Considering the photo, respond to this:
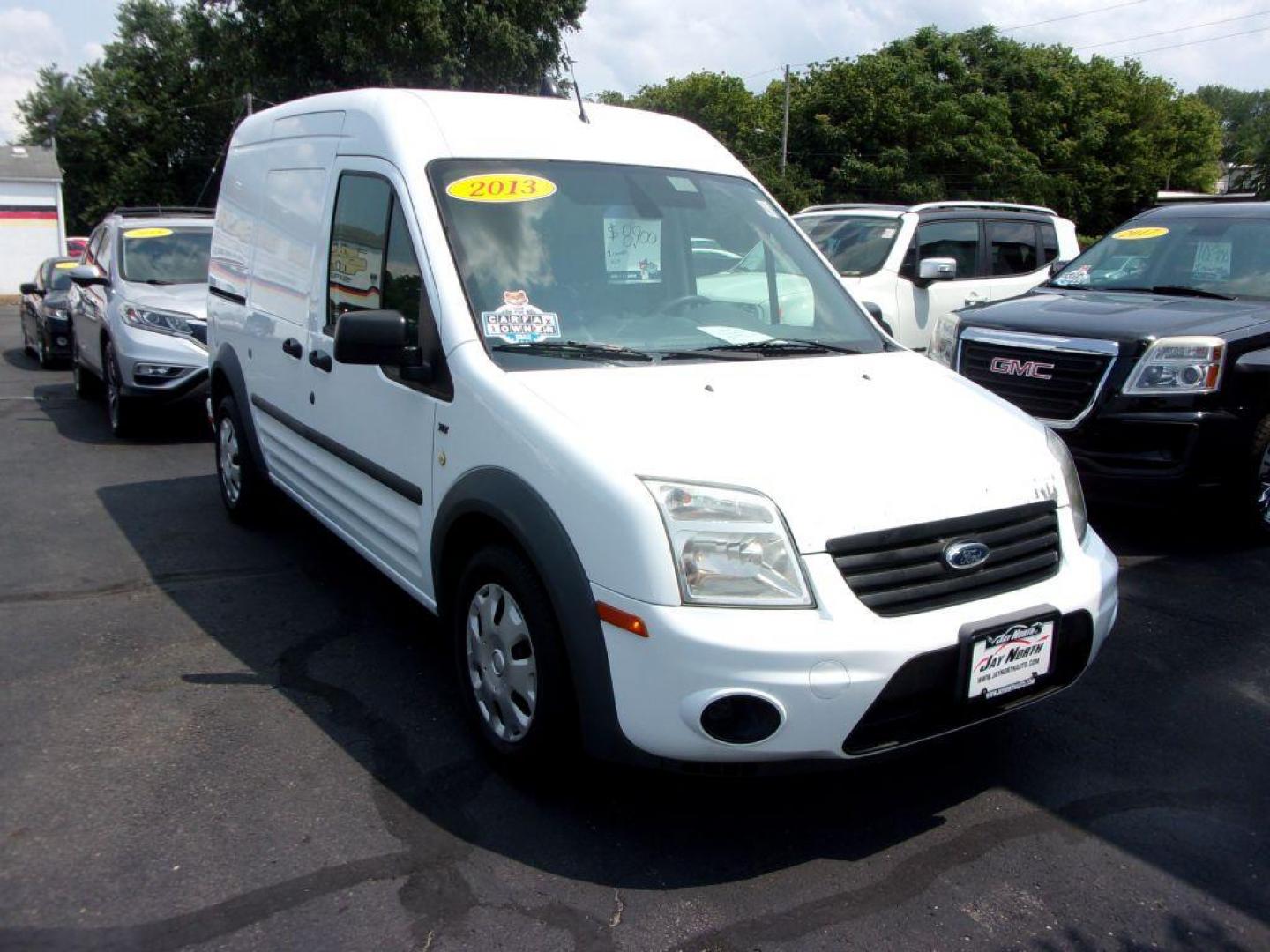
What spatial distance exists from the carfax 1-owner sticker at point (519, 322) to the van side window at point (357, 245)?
2.27 ft

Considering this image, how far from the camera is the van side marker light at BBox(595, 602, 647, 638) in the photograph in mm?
2770

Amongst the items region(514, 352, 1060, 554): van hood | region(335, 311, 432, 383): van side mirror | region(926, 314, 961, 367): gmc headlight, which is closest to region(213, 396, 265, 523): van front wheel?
region(335, 311, 432, 383): van side mirror

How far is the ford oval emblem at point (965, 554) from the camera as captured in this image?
2.96 m

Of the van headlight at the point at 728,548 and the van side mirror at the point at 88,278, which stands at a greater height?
the van side mirror at the point at 88,278

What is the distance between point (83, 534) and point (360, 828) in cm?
394

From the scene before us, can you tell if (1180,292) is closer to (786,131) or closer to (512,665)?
(512,665)

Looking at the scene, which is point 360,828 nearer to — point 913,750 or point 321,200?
point 913,750

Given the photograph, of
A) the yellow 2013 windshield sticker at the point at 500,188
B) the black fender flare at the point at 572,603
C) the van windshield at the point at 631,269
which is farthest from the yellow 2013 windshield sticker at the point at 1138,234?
the black fender flare at the point at 572,603

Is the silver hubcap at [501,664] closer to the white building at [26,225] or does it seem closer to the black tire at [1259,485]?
the black tire at [1259,485]

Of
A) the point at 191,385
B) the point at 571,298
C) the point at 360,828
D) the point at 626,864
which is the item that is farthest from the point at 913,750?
the point at 191,385

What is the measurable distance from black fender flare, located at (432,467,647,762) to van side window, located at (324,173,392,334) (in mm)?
1344

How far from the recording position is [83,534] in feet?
20.5

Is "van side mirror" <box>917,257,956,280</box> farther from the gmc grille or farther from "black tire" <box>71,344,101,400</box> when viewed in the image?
"black tire" <box>71,344,101,400</box>

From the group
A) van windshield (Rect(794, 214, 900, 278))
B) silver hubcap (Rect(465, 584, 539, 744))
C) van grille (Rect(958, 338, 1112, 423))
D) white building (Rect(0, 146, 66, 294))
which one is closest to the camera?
silver hubcap (Rect(465, 584, 539, 744))
